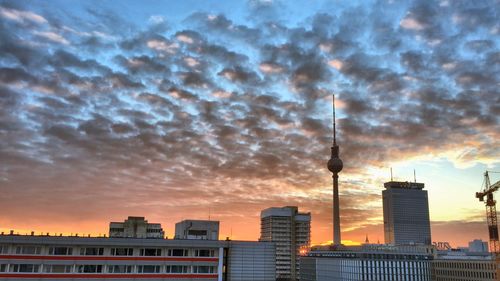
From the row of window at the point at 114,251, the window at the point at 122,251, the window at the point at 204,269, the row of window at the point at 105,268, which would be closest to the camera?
the row of window at the point at 105,268

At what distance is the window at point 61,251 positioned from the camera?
7962cm

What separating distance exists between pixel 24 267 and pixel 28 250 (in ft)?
9.53

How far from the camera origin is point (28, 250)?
7850 cm

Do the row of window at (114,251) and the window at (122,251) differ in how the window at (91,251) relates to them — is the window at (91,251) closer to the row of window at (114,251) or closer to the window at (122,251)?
the row of window at (114,251)

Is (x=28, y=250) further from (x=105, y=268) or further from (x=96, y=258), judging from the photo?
(x=105, y=268)

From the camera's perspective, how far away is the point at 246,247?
290ft

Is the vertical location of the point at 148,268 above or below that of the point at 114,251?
below

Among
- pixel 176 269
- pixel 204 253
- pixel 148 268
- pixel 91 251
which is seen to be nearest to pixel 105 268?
pixel 91 251

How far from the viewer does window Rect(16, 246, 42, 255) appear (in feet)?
255

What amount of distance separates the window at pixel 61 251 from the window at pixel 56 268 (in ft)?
6.81

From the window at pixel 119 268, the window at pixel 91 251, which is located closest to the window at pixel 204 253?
the window at pixel 119 268

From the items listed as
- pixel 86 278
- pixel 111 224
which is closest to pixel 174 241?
pixel 86 278

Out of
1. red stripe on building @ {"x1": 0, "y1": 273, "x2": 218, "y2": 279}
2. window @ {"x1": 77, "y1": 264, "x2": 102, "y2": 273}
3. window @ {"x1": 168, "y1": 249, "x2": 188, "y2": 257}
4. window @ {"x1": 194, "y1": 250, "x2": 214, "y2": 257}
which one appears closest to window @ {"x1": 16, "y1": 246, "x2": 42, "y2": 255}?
red stripe on building @ {"x1": 0, "y1": 273, "x2": 218, "y2": 279}

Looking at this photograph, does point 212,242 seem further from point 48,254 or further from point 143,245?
point 48,254
